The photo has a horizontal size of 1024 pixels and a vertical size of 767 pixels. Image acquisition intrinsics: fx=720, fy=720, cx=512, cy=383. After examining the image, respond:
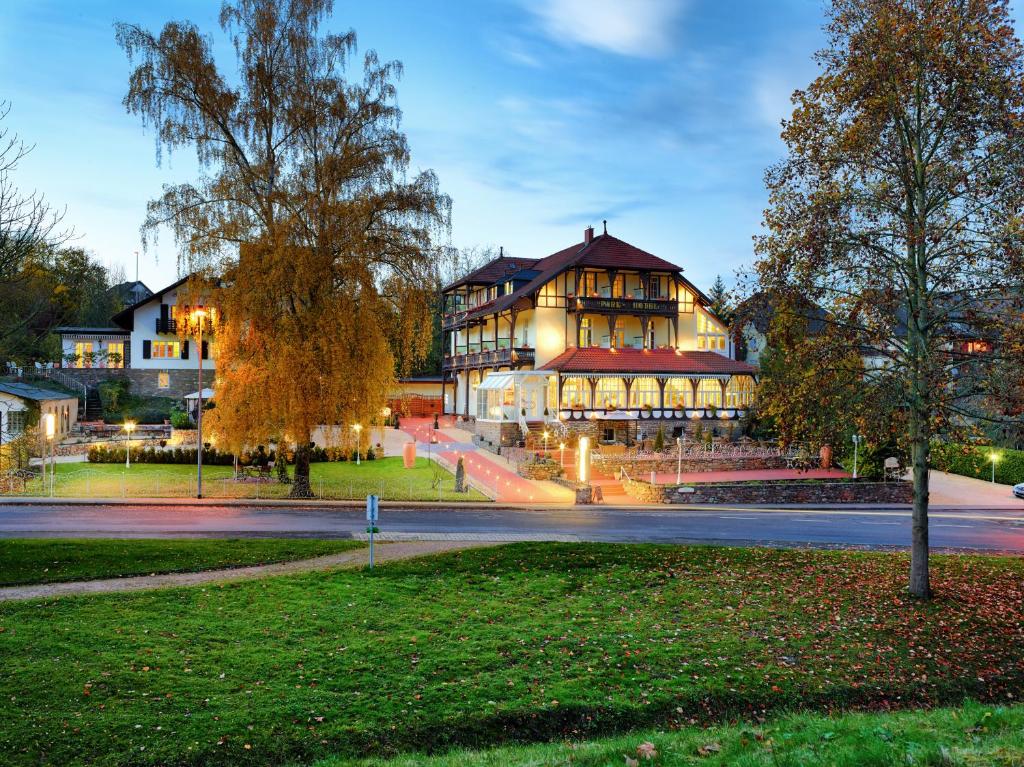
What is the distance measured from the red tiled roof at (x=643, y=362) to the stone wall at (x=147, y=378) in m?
30.3

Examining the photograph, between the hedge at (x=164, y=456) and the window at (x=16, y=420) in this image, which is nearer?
the hedge at (x=164, y=456)

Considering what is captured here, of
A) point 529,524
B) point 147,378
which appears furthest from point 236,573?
point 147,378

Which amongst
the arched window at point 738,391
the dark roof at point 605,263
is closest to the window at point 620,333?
the dark roof at point 605,263

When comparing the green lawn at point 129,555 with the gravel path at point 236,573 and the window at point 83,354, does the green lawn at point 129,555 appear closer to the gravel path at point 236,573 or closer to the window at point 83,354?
the gravel path at point 236,573

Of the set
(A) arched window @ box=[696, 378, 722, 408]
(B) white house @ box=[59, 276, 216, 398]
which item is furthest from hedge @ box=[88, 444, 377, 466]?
(A) arched window @ box=[696, 378, 722, 408]

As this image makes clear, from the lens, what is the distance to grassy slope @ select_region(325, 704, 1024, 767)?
6434 mm

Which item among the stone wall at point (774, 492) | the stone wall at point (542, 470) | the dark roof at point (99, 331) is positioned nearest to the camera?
the stone wall at point (774, 492)

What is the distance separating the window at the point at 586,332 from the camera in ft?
171

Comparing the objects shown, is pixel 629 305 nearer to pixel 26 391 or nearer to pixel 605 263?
pixel 605 263

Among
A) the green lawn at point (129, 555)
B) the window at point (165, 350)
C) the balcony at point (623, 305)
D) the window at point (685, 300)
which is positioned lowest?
the green lawn at point (129, 555)

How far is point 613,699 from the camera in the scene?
952cm

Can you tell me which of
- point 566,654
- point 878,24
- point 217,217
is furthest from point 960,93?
point 217,217

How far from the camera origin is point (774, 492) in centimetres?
3422

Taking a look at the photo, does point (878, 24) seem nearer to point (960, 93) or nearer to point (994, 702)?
point (960, 93)
